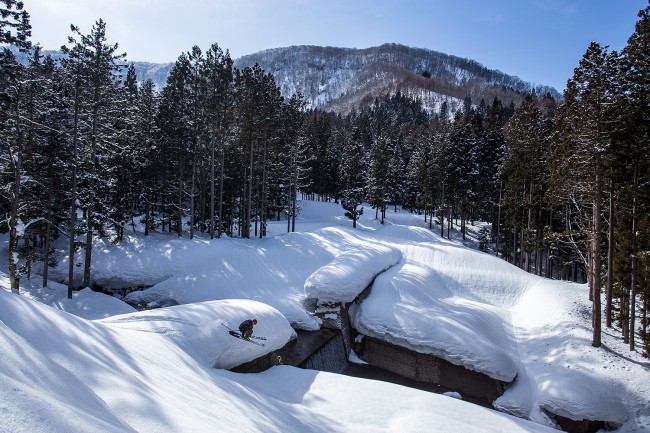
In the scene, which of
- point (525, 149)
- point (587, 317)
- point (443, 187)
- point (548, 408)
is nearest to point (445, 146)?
point (443, 187)

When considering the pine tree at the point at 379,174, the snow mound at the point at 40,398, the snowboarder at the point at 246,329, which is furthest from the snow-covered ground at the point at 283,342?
the pine tree at the point at 379,174

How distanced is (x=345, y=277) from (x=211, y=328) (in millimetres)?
10041

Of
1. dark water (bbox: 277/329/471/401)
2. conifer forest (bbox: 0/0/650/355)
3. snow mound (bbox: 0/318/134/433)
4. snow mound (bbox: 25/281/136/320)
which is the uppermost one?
conifer forest (bbox: 0/0/650/355)

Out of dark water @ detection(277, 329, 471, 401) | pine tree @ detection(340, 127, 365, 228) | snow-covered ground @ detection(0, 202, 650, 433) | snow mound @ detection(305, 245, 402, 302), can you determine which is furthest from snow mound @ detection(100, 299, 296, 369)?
pine tree @ detection(340, 127, 365, 228)

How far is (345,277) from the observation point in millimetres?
20844

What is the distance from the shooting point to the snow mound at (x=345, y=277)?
19875 mm

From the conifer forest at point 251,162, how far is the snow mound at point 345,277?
10533mm

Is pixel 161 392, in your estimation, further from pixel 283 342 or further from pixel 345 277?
pixel 345 277

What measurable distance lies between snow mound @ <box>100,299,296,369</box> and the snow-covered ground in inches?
2.4

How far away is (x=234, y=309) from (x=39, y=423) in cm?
1085

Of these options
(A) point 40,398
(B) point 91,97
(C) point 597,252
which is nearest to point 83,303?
(B) point 91,97

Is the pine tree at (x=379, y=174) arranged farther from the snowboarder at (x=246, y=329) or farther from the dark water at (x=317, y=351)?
the snowboarder at (x=246, y=329)

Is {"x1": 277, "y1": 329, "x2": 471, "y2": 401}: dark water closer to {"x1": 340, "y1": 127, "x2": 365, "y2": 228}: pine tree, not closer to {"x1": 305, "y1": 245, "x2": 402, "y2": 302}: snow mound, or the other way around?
{"x1": 305, "y1": 245, "x2": 402, "y2": 302}: snow mound

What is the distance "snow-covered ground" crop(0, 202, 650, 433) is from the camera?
223 inches
